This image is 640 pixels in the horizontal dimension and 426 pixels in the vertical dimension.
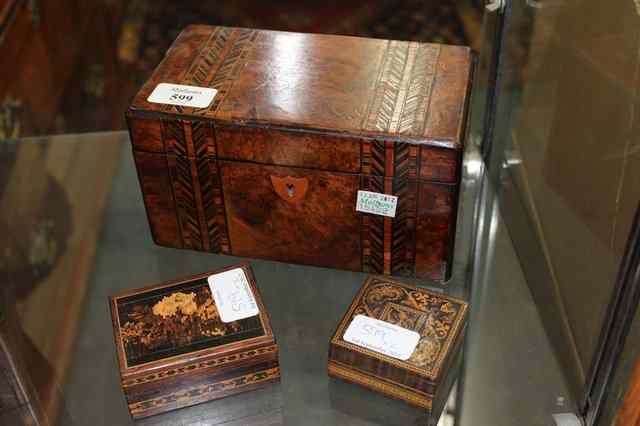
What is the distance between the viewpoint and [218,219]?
969 millimetres

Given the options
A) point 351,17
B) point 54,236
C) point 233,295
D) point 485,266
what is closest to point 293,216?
point 233,295

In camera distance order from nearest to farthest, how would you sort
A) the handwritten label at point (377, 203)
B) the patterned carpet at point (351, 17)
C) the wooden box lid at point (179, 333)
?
the wooden box lid at point (179, 333), the handwritten label at point (377, 203), the patterned carpet at point (351, 17)

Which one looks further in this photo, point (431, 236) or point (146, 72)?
point (146, 72)

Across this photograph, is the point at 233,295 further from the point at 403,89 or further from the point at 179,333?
the point at 403,89

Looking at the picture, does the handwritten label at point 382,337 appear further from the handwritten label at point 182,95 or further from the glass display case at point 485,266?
the handwritten label at point 182,95

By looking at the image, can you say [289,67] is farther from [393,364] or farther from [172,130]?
[393,364]

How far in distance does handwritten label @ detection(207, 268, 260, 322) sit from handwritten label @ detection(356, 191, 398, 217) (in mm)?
157

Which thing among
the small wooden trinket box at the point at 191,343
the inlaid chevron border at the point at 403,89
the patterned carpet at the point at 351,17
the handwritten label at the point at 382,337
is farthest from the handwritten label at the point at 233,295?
the patterned carpet at the point at 351,17

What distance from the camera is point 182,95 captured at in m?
0.93

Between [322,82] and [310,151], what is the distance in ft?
0.36

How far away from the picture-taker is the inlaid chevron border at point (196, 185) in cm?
91

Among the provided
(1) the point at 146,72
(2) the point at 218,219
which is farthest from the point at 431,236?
(1) the point at 146,72

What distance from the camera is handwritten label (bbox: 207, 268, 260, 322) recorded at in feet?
2.67

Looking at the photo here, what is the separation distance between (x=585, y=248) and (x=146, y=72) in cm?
166
